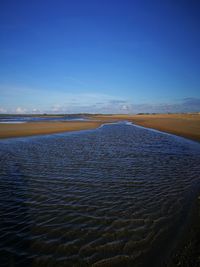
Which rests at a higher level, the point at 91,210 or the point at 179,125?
the point at 179,125

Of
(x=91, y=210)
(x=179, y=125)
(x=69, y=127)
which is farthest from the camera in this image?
(x=179, y=125)

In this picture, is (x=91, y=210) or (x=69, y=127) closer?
(x=91, y=210)

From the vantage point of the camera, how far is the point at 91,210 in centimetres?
579

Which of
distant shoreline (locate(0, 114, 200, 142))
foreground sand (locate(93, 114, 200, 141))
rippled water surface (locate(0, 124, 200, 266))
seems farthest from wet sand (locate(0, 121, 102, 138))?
rippled water surface (locate(0, 124, 200, 266))

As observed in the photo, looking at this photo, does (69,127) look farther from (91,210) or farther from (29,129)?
(91,210)

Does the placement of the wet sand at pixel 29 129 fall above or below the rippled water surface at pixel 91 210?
above

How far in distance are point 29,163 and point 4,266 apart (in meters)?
7.53

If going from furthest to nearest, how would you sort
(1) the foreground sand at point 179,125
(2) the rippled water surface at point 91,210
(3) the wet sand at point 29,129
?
(1) the foreground sand at point 179,125, (3) the wet sand at point 29,129, (2) the rippled water surface at point 91,210

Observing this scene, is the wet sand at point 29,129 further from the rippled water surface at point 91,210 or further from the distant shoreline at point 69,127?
the rippled water surface at point 91,210

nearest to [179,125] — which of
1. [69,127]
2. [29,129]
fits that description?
[69,127]

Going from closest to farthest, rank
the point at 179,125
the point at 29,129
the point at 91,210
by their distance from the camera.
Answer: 1. the point at 91,210
2. the point at 29,129
3. the point at 179,125

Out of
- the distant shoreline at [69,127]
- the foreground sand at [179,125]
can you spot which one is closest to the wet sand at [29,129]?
the distant shoreline at [69,127]

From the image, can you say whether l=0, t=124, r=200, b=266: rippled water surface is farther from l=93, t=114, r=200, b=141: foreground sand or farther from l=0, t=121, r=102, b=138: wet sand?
l=0, t=121, r=102, b=138: wet sand

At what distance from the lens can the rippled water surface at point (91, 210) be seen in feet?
13.1
